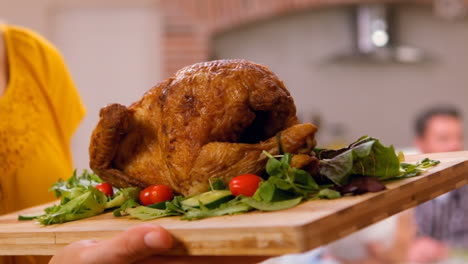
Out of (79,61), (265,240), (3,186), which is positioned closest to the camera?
(265,240)

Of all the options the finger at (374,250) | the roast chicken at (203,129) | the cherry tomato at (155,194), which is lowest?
the finger at (374,250)

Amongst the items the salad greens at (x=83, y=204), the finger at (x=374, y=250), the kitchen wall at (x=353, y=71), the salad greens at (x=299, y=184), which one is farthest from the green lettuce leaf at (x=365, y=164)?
the kitchen wall at (x=353, y=71)

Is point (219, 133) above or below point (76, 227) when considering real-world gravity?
above

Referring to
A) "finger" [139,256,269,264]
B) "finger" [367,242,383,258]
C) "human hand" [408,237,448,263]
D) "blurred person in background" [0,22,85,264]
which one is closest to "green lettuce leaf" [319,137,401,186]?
"finger" [139,256,269,264]

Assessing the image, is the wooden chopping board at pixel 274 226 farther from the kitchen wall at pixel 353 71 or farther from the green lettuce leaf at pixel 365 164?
the kitchen wall at pixel 353 71

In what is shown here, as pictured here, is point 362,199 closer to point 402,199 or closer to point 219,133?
point 402,199

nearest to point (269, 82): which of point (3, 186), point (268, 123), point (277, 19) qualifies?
point (268, 123)
